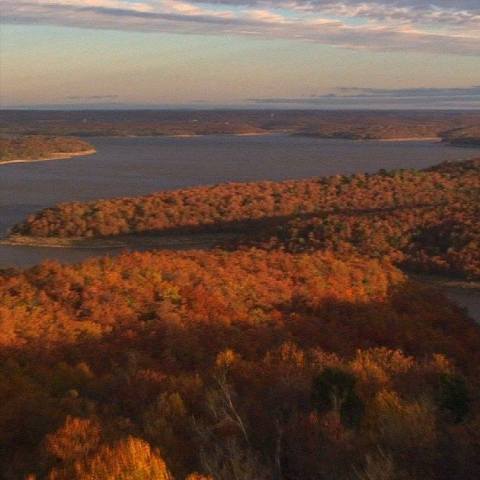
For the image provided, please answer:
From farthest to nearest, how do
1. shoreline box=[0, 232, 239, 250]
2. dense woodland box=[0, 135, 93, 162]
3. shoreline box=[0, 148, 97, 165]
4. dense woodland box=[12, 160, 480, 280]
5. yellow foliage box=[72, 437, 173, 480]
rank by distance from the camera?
dense woodland box=[0, 135, 93, 162] → shoreline box=[0, 148, 97, 165] → shoreline box=[0, 232, 239, 250] → dense woodland box=[12, 160, 480, 280] → yellow foliage box=[72, 437, 173, 480]

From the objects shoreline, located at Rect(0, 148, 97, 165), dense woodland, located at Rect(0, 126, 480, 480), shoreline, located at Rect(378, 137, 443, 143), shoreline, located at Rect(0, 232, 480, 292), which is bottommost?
shoreline, located at Rect(378, 137, 443, 143)

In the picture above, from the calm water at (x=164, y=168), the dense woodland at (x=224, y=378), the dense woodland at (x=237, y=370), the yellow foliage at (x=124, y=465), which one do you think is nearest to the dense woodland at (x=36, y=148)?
the calm water at (x=164, y=168)

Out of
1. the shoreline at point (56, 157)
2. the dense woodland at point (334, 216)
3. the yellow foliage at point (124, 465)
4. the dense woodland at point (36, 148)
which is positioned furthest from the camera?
the dense woodland at point (36, 148)

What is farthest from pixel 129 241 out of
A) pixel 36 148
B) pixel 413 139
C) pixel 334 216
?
pixel 413 139

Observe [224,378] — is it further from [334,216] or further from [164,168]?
[164,168]

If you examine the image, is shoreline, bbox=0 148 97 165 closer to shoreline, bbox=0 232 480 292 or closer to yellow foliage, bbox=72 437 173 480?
shoreline, bbox=0 232 480 292

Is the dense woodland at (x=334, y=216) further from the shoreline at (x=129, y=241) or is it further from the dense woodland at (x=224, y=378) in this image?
the dense woodland at (x=224, y=378)

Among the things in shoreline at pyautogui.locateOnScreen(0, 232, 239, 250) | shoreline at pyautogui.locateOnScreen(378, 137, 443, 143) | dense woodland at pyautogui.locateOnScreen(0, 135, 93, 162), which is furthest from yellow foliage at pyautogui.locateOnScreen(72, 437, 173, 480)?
shoreline at pyautogui.locateOnScreen(378, 137, 443, 143)
